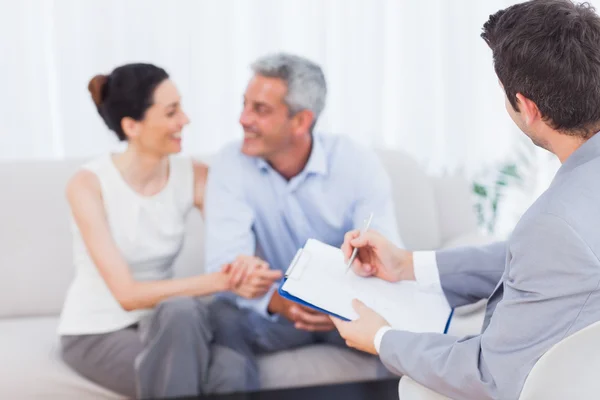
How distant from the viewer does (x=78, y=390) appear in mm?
2010

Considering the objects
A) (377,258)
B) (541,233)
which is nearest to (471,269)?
(377,258)

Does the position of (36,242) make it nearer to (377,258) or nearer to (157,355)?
(157,355)

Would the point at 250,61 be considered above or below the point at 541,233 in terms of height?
above

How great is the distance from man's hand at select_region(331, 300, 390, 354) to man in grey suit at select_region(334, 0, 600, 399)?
0.03 meters

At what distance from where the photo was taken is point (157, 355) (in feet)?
6.80

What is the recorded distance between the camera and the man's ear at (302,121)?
2230mm

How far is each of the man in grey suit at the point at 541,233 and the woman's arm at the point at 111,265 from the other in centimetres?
83

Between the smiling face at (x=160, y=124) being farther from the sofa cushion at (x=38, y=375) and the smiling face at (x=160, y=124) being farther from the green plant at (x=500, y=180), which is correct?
the green plant at (x=500, y=180)

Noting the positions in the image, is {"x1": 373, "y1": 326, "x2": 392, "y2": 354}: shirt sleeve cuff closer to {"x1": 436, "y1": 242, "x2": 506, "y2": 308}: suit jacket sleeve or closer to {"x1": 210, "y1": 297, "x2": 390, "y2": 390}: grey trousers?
{"x1": 436, "y1": 242, "x2": 506, "y2": 308}: suit jacket sleeve

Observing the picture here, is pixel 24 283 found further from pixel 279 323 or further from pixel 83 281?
pixel 279 323

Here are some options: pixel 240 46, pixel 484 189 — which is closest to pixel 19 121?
pixel 240 46

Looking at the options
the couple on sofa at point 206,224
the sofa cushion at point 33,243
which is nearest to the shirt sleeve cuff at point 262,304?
the couple on sofa at point 206,224

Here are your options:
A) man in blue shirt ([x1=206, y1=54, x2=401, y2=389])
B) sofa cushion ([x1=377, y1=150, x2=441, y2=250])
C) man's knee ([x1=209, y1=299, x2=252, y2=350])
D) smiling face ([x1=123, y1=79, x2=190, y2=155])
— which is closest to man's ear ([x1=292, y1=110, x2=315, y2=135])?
man in blue shirt ([x1=206, y1=54, x2=401, y2=389])

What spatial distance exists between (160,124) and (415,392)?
115 centimetres
